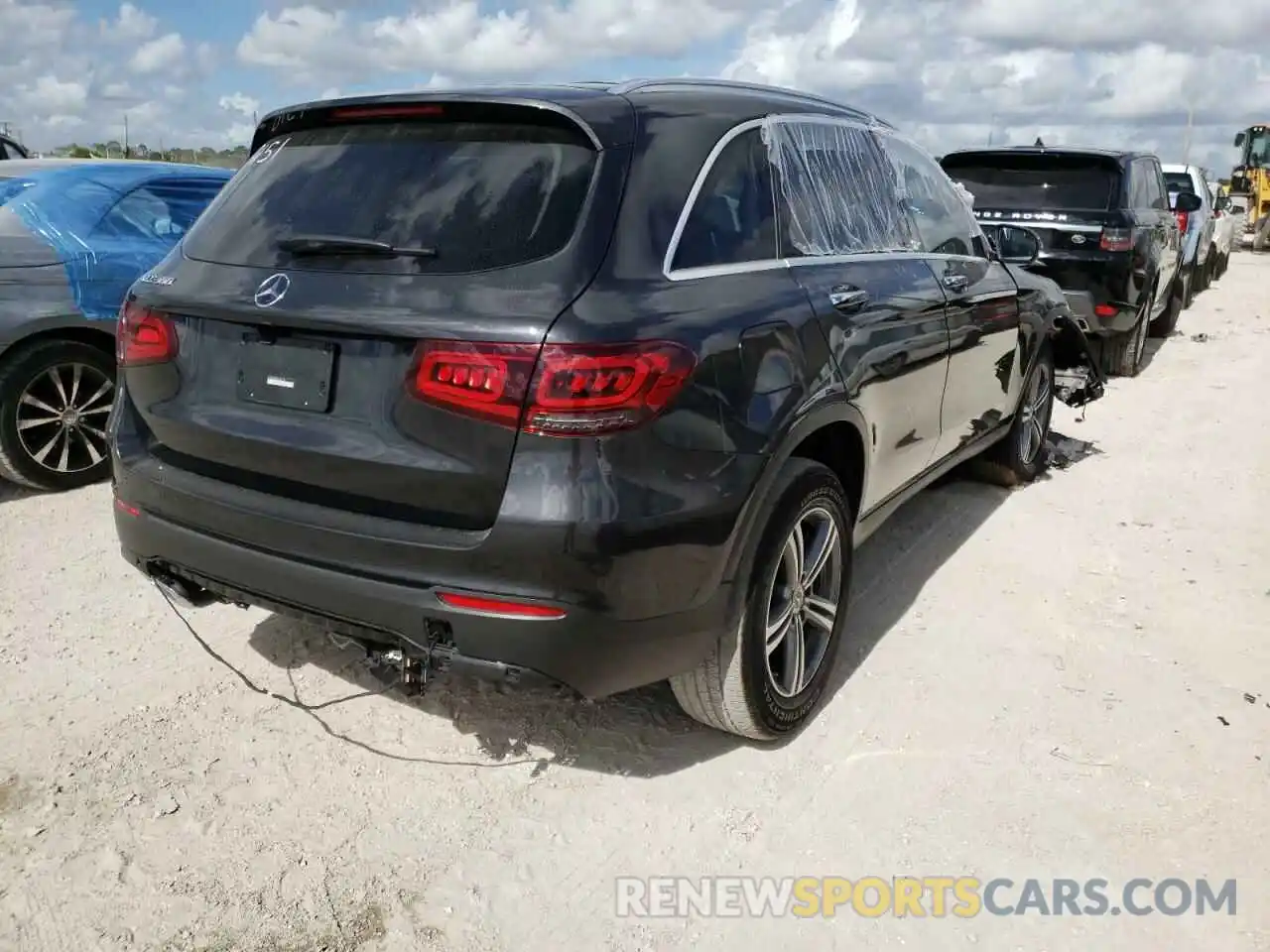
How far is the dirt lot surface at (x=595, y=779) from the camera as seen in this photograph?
2428 mm

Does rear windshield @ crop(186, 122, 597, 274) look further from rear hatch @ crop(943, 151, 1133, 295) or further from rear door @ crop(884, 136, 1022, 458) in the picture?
rear hatch @ crop(943, 151, 1133, 295)

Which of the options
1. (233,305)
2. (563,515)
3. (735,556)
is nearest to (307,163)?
(233,305)

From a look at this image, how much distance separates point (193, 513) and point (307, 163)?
3.18 ft

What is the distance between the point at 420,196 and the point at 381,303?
0.33 metres

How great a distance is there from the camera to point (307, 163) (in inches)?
109

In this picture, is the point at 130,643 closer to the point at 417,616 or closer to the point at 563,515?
the point at 417,616

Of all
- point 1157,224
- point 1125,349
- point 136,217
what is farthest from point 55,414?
point 1157,224

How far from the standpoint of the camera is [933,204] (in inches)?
170

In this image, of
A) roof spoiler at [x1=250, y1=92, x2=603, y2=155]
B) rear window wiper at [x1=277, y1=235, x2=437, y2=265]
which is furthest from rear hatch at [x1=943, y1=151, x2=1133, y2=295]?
rear window wiper at [x1=277, y1=235, x2=437, y2=265]

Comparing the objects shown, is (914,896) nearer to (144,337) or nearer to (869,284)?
(869,284)

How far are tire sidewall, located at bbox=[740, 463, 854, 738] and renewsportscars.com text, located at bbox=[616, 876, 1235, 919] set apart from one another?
20.0 inches

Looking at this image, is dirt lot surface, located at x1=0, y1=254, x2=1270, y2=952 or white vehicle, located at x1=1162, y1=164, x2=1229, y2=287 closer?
dirt lot surface, located at x1=0, y1=254, x2=1270, y2=952

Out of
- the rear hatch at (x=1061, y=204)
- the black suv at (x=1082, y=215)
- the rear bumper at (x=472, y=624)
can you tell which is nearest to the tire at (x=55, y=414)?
the rear bumper at (x=472, y=624)

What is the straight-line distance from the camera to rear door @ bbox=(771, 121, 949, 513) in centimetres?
308
